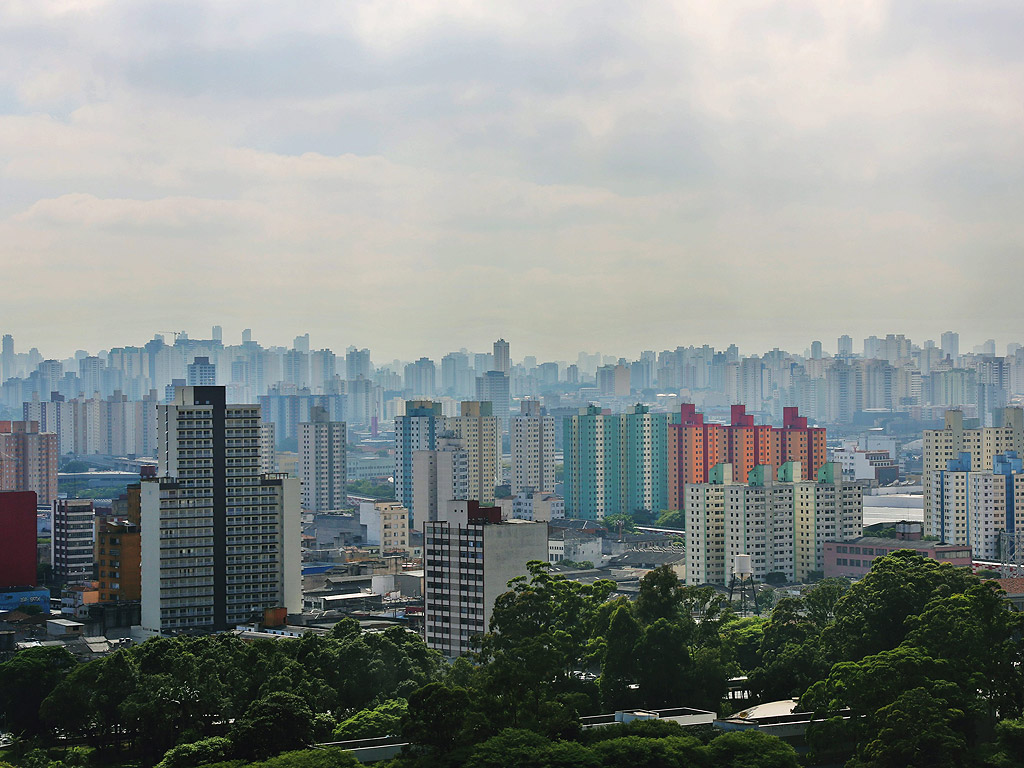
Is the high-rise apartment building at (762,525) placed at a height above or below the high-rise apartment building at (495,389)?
below

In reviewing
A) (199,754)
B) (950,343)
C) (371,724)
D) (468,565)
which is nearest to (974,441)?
(468,565)

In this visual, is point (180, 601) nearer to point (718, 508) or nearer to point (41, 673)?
point (41, 673)

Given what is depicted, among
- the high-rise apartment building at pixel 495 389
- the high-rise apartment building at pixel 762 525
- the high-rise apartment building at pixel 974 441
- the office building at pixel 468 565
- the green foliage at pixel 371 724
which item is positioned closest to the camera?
the green foliage at pixel 371 724

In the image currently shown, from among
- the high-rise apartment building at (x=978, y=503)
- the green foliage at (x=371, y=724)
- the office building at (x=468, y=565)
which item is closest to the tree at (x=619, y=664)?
the green foliage at (x=371, y=724)

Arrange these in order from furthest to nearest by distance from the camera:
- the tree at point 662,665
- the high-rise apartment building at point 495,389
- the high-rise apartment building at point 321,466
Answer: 1. the high-rise apartment building at point 495,389
2. the high-rise apartment building at point 321,466
3. the tree at point 662,665

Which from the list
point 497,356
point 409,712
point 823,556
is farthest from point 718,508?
point 497,356

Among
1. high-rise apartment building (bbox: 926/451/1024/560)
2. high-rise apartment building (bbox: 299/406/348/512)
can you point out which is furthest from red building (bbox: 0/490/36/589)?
high-rise apartment building (bbox: 299/406/348/512)

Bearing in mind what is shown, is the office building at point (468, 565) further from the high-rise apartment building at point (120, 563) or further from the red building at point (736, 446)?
the red building at point (736, 446)

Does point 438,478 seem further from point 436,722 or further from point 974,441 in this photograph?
point 436,722
